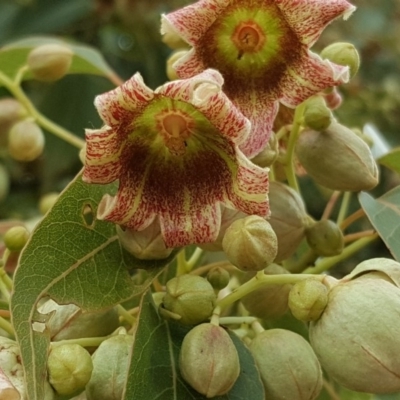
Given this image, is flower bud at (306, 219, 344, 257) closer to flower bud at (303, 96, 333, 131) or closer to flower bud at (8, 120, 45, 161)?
flower bud at (303, 96, 333, 131)

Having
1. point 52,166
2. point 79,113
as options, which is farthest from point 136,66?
point 52,166

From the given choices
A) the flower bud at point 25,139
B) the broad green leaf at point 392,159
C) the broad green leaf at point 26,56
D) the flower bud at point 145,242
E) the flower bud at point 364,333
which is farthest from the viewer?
the broad green leaf at point 26,56

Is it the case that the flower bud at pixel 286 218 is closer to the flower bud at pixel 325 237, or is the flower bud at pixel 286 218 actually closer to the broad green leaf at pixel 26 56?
the flower bud at pixel 325 237

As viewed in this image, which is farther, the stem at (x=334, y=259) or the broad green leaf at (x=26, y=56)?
the broad green leaf at (x=26, y=56)

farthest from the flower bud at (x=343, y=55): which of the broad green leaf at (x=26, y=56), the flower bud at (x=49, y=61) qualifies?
the broad green leaf at (x=26, y=56)

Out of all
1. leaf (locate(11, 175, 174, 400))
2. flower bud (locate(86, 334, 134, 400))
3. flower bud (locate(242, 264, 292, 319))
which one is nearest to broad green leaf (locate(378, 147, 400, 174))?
flower bud (locate(242, 264, 292, 319))

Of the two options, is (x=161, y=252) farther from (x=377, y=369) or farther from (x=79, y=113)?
(x=79, y=113)
